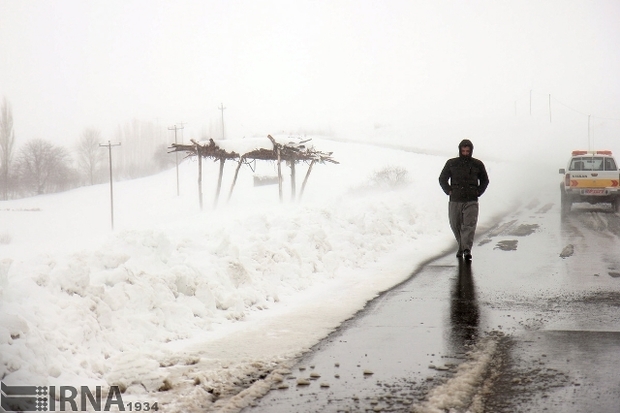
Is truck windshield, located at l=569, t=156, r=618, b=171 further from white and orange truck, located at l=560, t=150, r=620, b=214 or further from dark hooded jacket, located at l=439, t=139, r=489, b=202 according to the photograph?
dark hooded jacket, located at l=439, t=139, r=489, b=202

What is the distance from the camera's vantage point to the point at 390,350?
5609 millimetres

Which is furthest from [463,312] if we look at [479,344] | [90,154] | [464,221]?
[90,154]

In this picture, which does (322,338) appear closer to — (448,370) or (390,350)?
(390,350)

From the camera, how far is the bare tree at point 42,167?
19781 mm

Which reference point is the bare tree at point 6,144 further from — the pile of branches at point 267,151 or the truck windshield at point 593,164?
the truck windshield at point 593,164

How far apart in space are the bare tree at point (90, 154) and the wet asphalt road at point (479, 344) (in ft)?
145

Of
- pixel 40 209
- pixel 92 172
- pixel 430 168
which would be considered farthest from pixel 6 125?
pixel 430 168

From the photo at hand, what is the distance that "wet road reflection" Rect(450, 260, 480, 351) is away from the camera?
234 inches

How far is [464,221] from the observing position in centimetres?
1154

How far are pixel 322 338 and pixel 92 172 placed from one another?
50901mm

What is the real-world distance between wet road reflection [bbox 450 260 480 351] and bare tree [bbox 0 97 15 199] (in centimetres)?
1223

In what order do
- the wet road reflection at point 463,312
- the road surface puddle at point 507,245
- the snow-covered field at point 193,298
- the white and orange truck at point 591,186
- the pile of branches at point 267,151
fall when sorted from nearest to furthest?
the snow-covered field at point 193,298 < the wet road reflection at point 463,312 < the road surface puddle at point 507,245 < the white and orange truck at point 591,186 < the pile of branches at point 267,151

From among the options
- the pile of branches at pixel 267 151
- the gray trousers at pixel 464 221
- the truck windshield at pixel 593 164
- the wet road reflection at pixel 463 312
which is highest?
the pile of branches at pixel 267 151

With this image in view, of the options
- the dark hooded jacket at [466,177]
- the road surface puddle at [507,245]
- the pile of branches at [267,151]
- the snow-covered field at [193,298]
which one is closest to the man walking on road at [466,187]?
the dark hooded jacket at [466,177]
